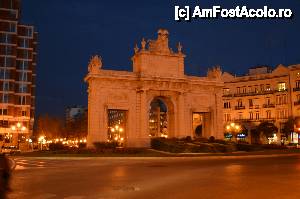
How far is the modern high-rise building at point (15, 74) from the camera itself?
9975 centimetres

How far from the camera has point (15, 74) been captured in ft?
343

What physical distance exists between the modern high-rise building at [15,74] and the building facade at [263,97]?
2049 inches

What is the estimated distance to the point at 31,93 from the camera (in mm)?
111500

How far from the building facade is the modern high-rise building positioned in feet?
171

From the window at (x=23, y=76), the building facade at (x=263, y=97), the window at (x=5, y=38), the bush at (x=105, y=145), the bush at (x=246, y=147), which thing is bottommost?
the bush at (x=246, y=147)

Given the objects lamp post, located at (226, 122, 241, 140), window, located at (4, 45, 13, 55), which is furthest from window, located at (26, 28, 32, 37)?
lamp post, located at (226, 122, 241, 140)

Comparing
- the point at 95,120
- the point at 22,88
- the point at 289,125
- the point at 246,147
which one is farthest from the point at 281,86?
the point at 22,88

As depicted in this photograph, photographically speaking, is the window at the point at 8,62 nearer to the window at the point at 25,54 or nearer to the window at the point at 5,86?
the window at the point at 5,86

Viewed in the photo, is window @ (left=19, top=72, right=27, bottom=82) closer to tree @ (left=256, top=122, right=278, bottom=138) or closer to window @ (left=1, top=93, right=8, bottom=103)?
window @ (left=1, top=93, right=8, bottom=103)

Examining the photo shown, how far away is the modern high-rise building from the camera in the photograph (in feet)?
327

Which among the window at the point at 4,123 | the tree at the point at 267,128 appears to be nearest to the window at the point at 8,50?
the window at the point at 4,123

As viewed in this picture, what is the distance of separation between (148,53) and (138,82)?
461cm

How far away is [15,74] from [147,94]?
57999 millimetres

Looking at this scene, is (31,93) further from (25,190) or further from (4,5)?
(25,190)
